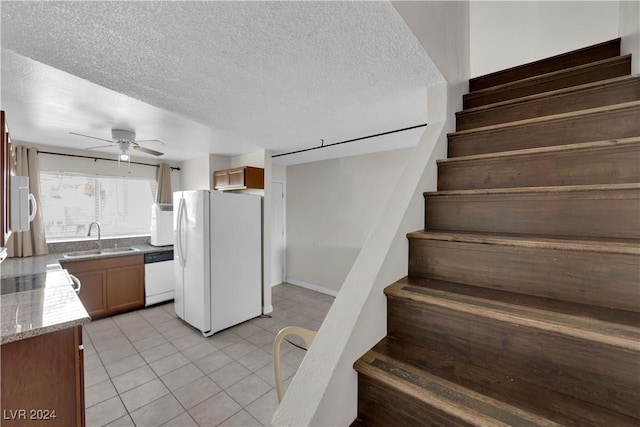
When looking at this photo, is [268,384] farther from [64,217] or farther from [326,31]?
[64,217]

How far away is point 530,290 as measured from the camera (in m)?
0.99

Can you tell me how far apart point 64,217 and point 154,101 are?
124 inches

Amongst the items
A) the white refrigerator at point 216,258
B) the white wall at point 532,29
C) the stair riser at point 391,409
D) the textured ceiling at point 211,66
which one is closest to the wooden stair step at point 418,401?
the stair riser at point 391,409

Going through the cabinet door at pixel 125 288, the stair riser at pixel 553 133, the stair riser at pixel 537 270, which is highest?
the stair riser at pixel 553 133

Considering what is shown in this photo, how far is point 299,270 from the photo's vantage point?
502 cm

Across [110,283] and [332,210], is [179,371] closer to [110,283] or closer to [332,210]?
[110,283]

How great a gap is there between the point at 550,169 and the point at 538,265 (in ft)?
1.76

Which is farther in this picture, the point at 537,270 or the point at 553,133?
the point at 553,133

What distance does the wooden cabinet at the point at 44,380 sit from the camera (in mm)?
1300

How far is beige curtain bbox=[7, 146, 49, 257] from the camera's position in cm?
317

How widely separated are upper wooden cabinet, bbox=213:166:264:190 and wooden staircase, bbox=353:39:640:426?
2553 millimetres

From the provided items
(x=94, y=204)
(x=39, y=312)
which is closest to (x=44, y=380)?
(x=39, y=312)

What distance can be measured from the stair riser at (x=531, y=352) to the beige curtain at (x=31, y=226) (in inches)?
177

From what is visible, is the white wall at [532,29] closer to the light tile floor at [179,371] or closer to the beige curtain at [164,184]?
the light tile floor at [179,371]
